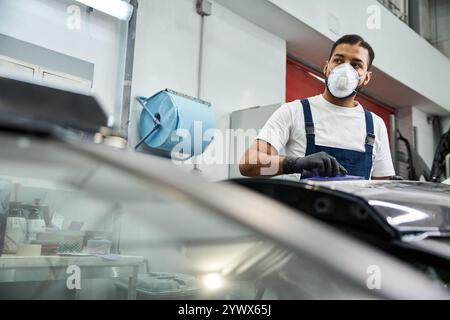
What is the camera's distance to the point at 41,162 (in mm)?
468

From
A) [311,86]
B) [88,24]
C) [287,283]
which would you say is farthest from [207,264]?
[311,86]

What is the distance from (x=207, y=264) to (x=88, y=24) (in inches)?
86.9

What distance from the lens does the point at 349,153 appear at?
1577 millimetres

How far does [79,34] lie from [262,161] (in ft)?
4.70

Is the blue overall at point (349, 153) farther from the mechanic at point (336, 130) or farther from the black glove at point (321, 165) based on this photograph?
the black glove at point (321, 165)

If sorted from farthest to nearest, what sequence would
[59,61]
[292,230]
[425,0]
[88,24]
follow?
[425,0], [88,24], [59,61], [292,230]

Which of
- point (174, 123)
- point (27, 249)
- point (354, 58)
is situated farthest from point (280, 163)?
point (174, 123)

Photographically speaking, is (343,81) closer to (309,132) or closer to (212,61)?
(309,132)

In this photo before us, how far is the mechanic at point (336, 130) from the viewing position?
1.56 metres

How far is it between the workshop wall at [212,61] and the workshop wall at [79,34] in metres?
0.12

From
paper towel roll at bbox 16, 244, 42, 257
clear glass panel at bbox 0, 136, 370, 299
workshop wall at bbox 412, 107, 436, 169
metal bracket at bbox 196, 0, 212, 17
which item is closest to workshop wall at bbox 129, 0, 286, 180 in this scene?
metal bracket at bbox 196, 0, 212, 17

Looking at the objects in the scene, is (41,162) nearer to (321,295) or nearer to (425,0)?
(321,295)

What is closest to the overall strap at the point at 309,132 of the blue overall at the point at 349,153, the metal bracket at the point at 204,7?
the blue overall at the point at 349,153

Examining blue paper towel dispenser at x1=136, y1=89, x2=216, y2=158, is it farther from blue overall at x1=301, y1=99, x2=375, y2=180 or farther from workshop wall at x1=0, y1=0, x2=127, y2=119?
blue overall at x1=301, y1=99, x2=375, y2=180
